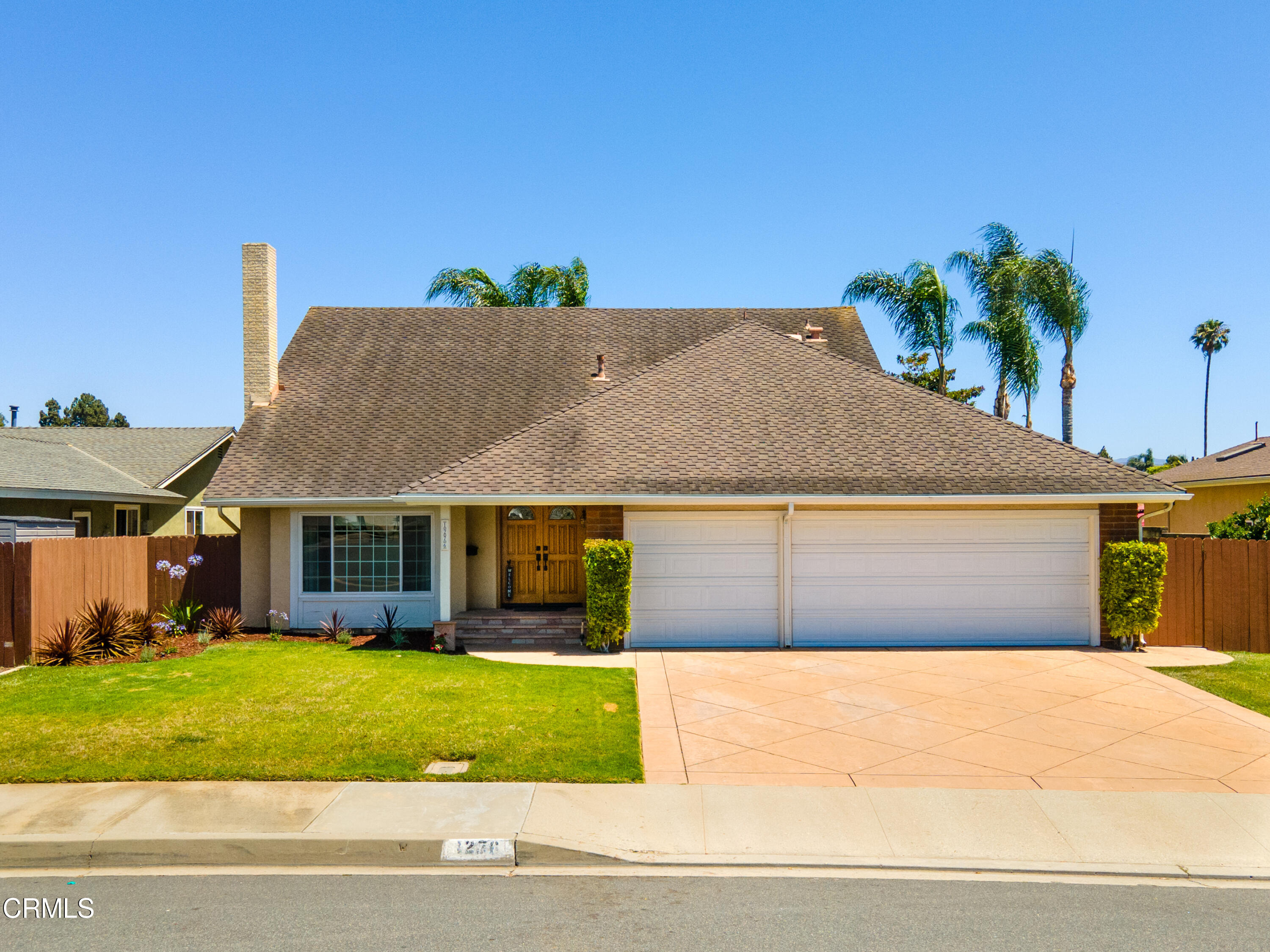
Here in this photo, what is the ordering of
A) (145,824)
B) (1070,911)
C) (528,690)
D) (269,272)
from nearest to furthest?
1. (1070,911)
2. (145,824)
3. (528,690)
4. (269,272)

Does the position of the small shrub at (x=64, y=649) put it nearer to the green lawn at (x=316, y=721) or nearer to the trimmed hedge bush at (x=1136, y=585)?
the green lawn at (x=316, y=721)

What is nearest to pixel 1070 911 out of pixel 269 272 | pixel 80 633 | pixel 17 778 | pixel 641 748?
pixel 641 748

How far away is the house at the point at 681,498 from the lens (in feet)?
43.3

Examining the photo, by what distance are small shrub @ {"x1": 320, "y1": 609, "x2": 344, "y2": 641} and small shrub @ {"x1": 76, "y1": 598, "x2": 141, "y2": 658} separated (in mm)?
2742

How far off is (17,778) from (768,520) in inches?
395

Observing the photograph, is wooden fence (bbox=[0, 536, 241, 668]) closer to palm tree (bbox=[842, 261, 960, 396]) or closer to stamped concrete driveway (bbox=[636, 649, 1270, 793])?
stamped concrete driveway (bbox=[636, 649, 1270, 793])

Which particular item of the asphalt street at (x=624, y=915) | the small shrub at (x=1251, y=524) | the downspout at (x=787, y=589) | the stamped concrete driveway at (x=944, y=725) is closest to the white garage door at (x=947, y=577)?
the downspout at (x=787, y=589)

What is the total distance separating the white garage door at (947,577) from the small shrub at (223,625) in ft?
31.9

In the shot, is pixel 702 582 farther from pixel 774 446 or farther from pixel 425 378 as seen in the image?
pixel 425 378

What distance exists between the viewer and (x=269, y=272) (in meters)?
16.9

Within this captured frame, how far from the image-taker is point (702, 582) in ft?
43.5

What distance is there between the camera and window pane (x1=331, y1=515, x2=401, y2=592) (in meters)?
14.6

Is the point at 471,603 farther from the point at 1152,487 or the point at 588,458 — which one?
the point at 1152,487

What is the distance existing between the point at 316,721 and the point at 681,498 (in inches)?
246
